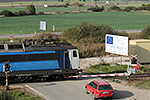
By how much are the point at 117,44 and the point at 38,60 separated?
11474 mm

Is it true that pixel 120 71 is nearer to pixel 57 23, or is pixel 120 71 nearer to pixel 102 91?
pixel 102 91

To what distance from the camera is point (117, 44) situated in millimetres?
31594

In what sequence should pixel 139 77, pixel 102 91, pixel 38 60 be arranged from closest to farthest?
pixel 102 91
pixel 38 60
pixel 139 77

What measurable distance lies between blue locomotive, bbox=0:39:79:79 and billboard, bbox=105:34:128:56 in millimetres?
8125

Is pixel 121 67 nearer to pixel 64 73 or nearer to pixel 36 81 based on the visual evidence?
pixel 64 73

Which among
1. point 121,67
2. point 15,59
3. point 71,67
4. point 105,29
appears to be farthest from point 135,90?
point 105,29

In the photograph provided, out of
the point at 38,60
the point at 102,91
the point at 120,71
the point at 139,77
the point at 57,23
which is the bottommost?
the point at 139,77

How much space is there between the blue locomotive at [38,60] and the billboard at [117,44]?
26.7 ft

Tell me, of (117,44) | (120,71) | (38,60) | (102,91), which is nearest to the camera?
(102,91)

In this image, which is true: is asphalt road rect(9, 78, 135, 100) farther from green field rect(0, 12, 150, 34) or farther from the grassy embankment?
green field rect(0, 12, 150, 34)

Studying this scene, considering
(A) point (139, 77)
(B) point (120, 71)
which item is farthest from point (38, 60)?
(A) point (139, 77)

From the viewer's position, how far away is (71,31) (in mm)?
47719

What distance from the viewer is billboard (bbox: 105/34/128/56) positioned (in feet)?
101

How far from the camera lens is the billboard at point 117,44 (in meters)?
30.7
